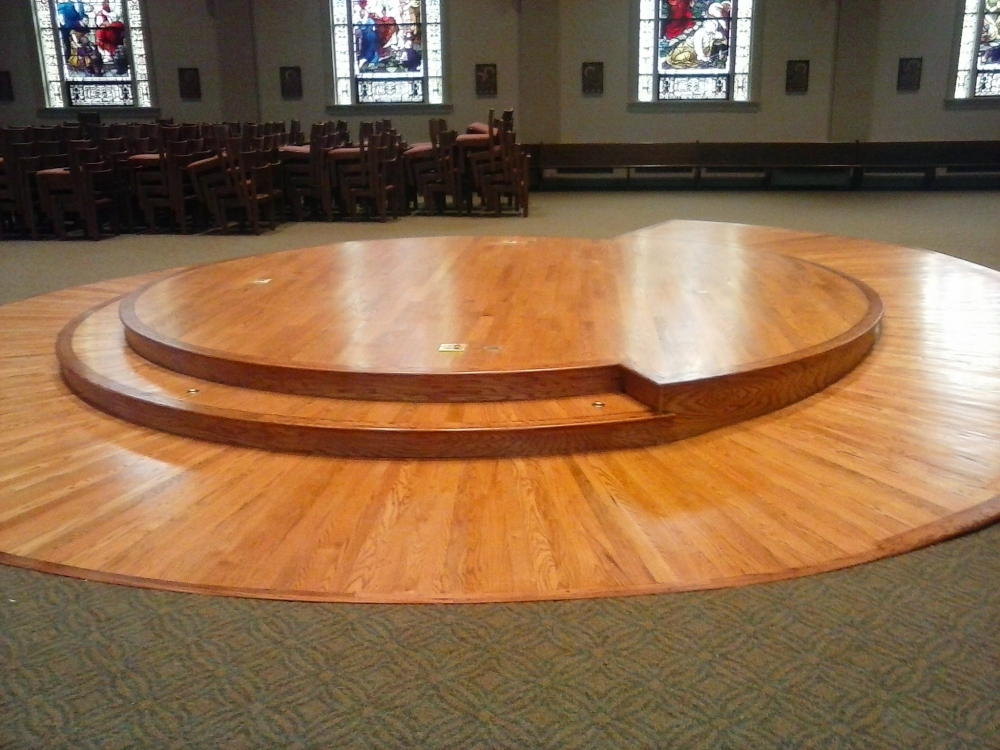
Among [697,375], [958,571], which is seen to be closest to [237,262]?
[697,375]

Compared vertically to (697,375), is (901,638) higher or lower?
lower

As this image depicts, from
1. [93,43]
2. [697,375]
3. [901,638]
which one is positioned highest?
[93,43]

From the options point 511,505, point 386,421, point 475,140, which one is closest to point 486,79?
point 475,140

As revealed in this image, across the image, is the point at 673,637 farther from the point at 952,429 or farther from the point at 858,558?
the point at 952,429

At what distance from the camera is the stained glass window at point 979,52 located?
11.8m

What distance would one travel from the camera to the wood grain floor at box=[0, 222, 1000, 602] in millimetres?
2146

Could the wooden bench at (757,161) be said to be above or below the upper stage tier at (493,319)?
above

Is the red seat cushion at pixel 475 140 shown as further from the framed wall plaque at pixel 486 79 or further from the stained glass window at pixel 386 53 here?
the stained glass window at pixel 386 53

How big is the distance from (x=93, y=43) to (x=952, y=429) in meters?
13.6

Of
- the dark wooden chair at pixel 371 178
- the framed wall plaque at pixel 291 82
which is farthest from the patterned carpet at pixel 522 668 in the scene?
the framed wall plaque at pixel 291 82

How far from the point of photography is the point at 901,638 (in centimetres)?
186

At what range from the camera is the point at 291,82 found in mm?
12680

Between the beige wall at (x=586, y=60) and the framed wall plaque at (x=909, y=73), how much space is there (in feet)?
0.28

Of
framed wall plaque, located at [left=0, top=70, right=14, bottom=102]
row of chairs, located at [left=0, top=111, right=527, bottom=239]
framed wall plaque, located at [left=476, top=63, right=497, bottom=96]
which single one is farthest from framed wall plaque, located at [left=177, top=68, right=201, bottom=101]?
framed wall plaque, located at [left=476, top=63, right=497, bottom=96]
